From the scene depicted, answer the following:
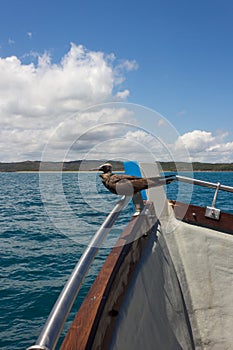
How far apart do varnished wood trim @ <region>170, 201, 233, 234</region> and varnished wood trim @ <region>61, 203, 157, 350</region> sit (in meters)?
0.82

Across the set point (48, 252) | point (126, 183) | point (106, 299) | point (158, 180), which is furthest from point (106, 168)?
point (48, 252)

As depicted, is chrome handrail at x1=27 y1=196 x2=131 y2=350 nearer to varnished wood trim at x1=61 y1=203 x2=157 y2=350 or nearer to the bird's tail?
varnished wood trim at x1=61 y1=203 x2=157 y2=350

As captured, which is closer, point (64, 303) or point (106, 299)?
point (64, 303)

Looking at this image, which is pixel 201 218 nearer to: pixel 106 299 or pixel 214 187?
pixel 214 187

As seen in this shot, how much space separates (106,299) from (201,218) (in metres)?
1.74

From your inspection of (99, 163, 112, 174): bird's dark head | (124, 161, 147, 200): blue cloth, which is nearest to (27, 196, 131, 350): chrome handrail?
(99, 163, 112, 174): bird's dark head

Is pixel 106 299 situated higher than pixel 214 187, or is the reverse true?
pixel 214 187

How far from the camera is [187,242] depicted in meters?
3.07

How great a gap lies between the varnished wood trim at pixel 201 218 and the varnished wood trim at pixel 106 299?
32.3 inches

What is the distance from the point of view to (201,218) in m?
3.11

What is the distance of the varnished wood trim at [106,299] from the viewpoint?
1330 millimetres

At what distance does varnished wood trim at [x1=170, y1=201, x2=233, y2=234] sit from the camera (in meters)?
3.07

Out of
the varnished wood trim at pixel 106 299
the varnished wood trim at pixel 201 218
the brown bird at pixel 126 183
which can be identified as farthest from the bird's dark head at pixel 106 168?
the varnished wood trim at pixel 201 218

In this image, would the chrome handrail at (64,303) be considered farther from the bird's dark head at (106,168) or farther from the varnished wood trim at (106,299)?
the bird's dark head at (106,168)
